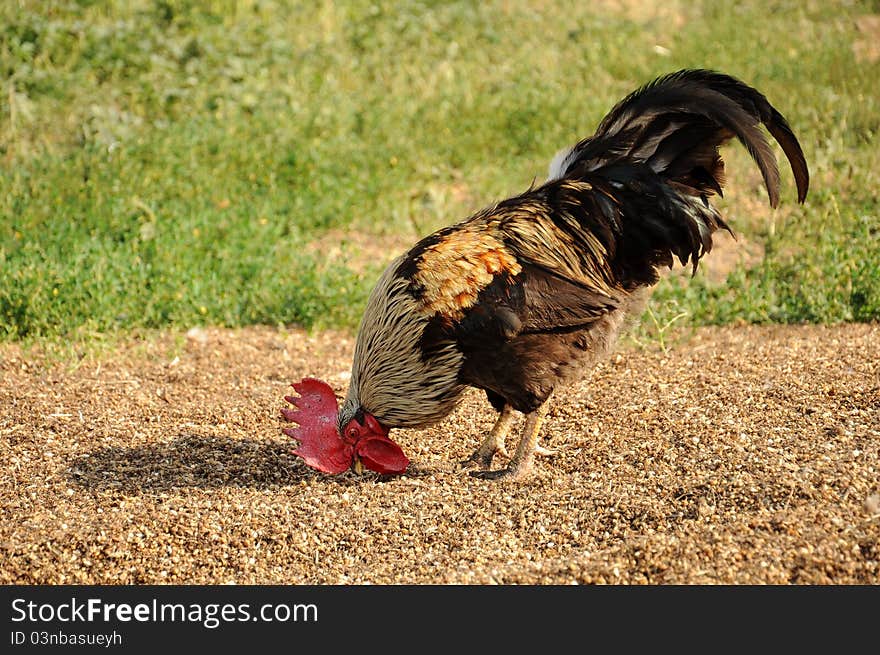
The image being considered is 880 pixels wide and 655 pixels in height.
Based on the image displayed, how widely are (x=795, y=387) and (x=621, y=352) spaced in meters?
1.31

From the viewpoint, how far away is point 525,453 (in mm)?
5105

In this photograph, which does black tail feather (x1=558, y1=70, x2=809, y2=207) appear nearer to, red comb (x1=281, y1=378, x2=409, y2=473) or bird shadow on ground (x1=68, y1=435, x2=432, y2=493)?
red comb (x1=281, y1=378, x2=409, y2=473)

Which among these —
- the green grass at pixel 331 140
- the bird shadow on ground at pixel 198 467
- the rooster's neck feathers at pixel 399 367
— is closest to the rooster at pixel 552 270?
the rooster's neck feathers at pixel 399 367

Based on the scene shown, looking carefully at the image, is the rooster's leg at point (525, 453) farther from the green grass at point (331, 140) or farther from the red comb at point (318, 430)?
the green grass at point (331, 140)

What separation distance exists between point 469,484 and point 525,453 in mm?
341

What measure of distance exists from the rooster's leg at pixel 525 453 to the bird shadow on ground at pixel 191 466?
37.0 inches

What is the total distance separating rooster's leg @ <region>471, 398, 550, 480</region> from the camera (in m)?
5.07

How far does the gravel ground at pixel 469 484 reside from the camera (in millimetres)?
4121

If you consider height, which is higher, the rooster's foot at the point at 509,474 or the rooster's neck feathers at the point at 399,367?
the rooster's neck feathers at the point at 399,367

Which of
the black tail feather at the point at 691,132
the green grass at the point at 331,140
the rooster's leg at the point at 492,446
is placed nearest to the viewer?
the black tail feather at the point at 691,132

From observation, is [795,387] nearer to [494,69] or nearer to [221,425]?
[221,425]

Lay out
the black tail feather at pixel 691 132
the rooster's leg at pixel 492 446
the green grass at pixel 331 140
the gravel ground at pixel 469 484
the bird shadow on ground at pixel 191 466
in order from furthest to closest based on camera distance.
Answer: the green grass at pixel 331 140
the rooster's leg at pixel 492 446
the bird shadow on ground at pixel 191 466
the black tail feather at pixel 691 132
the gravel ground at pixel 469 484

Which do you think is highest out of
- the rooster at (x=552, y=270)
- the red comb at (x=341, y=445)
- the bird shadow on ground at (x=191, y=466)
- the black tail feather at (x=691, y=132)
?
the black tail feather at (x=691, y=132)

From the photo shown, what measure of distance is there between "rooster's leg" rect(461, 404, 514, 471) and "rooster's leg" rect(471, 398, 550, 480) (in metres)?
0.21
